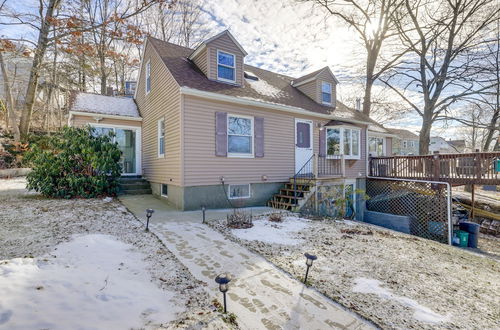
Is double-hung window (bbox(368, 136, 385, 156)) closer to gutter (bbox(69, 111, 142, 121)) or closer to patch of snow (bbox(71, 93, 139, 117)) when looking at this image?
gutter (bbox(69, 111, 142, 121))

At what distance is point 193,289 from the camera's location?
9.48 ft

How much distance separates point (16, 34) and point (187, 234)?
15.5 metres

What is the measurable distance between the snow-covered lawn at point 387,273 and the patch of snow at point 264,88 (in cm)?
560

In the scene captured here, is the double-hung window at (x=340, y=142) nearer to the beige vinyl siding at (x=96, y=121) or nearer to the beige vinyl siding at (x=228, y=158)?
the beige vinyl siding at (x=228, y=158)

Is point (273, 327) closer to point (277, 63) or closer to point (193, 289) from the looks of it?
point (193, 289)

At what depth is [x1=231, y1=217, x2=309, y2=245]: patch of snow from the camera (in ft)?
16.1

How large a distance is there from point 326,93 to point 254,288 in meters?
10.8

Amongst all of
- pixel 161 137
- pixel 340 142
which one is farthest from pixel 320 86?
pixel 161 137

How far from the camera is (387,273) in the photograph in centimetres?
365

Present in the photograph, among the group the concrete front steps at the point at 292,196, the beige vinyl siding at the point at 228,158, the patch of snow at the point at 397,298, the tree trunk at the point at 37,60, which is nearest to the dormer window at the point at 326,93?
the beige vinyl siding at the point at 228,158

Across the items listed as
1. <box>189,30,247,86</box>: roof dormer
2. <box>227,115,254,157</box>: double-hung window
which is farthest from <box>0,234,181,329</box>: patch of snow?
<box>189,30,247,86</box>: roof dormer

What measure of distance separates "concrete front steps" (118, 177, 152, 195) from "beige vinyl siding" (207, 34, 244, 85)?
16.6ft

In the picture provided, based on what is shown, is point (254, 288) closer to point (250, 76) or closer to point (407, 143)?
point (250, 76)

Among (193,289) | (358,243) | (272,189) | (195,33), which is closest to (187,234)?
(193,289)
